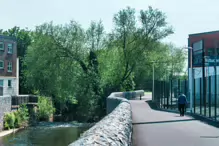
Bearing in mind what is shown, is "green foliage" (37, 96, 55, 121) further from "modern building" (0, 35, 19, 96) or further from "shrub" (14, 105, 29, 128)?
"modern building" (0, 35, 19, 96)

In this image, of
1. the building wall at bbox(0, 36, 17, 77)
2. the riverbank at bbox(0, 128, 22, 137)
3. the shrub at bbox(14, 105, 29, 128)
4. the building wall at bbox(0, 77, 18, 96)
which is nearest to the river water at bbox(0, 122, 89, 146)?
the riverbank at bbox(0, 128, 22, 137)

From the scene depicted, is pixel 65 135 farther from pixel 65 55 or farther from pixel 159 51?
pixel 159 51

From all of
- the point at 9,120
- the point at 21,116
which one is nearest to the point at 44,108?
the point at 21,116

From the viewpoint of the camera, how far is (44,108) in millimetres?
60906

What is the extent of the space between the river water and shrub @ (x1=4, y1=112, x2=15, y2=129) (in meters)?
1.57

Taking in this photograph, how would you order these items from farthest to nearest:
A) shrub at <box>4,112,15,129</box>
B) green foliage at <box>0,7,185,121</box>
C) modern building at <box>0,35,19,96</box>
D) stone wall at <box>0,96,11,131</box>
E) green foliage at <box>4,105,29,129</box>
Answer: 1. modern building at <box>0,35,19,96</box>
2. green foliage at <box>0,7,185,121</box>
3. green foliage at <box>4,105,29,129</box>
4. shrub at <box>4,112,15,129</box>
5. stone wall at <box>0,96,11,131</box>

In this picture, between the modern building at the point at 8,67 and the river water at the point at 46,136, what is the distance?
446 inches

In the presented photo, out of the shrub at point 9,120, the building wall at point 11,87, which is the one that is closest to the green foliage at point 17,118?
the shrub at point 9,120

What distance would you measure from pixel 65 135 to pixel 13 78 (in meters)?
23.7

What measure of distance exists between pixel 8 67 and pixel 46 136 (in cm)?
2312

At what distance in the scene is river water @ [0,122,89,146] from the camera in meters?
42.9

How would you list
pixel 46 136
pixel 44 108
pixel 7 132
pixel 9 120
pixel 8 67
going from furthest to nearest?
pixel 8 67
pixel 44 108
pixel 9 120
pixel 7 132
pixel 46 136

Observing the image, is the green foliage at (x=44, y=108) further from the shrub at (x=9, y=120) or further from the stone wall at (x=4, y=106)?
the shrub at (x=9, y=120)

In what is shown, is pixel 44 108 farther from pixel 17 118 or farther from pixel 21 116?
pixel 17 118
